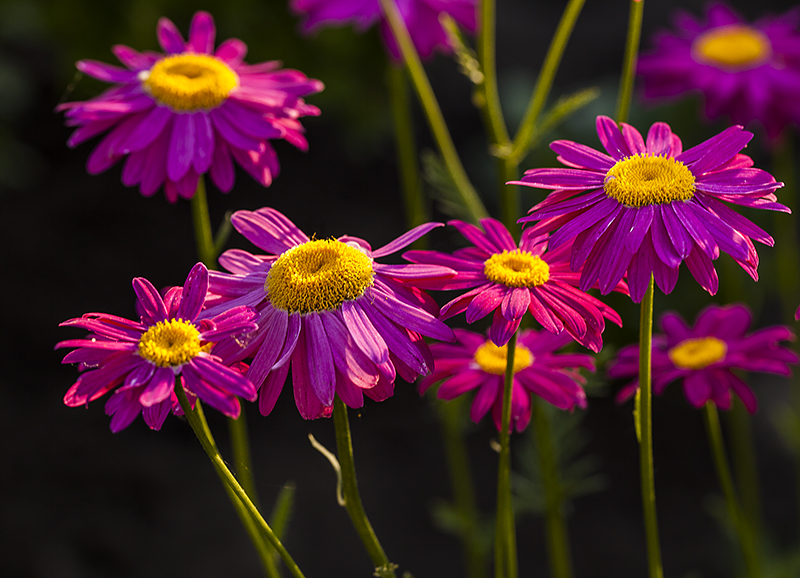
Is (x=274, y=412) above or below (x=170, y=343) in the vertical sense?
above

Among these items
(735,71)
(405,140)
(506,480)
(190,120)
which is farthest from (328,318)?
(735,71)

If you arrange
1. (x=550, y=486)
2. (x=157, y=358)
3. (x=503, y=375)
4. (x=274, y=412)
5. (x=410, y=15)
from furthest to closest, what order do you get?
(x=274, y=412)
(x=410, y=15)
(x=550, y=486)
(x=503, y=375)
(x=157, y=358)

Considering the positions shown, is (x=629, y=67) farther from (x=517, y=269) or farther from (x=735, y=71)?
(x=735, y=71)

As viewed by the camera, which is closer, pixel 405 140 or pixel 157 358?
pixel 157 358

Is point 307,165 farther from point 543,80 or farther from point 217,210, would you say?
point 543,80

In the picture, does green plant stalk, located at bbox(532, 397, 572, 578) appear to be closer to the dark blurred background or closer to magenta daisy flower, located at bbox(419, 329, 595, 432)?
magenta daisy flower, located at bbox(419, 329, 595, 432)

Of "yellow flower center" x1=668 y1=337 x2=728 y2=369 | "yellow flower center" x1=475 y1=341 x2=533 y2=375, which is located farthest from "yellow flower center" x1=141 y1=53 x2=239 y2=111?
"yellow flower center" x1=668 y1=337 x2=728 y2=369

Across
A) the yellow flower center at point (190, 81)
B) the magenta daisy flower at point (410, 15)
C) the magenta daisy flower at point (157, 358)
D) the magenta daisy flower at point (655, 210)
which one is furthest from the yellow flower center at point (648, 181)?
the magenta daisy flower at point (410, 15)

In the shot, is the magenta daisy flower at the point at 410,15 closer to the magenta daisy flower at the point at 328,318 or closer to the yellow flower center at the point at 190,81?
the yellow flower center at the point at 190,81
